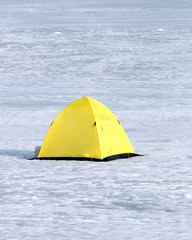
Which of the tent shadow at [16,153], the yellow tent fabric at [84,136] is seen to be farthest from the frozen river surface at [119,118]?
the yellow tent fabric at [84,136]

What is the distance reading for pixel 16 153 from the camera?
11602mm

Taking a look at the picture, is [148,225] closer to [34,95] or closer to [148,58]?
[34,95]

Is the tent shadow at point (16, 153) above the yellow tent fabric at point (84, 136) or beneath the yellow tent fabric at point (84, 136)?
beneath

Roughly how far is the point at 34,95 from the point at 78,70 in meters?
6.10

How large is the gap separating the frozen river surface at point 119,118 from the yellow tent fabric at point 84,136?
9.3 inches

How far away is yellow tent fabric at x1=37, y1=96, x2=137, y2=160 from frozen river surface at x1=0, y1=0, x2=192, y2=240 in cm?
24

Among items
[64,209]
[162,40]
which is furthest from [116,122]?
[162,40]

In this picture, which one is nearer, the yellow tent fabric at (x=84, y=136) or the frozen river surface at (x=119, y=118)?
the frozen river surface at (x=119, y=118)

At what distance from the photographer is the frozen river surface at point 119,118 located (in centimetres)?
729

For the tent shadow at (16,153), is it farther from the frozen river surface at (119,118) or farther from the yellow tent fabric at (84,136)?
the yellow tent fabric at (84,136)

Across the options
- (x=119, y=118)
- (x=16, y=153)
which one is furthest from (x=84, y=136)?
(x=119, y=118)

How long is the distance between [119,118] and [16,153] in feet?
15.1

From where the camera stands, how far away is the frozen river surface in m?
7.29

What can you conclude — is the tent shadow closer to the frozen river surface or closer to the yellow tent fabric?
the frozen river surface
